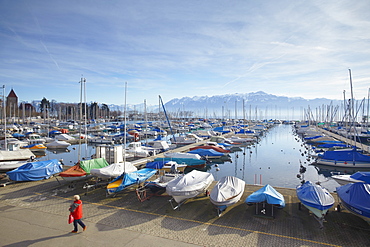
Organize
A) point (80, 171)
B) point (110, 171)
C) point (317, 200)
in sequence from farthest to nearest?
point (80, 171) → point (110, 171) → point (317, 200)

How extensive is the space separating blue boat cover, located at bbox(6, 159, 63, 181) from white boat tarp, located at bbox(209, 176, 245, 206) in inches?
562

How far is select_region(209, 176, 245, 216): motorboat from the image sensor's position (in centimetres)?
1227

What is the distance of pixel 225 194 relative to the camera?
41.7 ft

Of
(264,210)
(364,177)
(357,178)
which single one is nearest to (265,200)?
(264,210)

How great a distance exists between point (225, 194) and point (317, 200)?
14.9 feet

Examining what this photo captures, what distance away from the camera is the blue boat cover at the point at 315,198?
1134 centimetres

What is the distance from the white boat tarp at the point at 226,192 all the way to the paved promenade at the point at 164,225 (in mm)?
773

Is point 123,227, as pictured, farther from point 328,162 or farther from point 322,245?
point 328,162

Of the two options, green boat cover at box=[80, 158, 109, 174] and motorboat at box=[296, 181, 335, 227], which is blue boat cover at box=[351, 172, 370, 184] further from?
green boat cover at box=[80, 158, 109, 174]

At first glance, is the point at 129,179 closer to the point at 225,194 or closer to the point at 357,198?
the point at 225,194

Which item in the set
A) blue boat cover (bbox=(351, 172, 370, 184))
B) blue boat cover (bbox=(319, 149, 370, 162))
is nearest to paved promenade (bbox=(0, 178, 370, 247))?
blue boat cover (bbox=(351, 172, 370, 184))

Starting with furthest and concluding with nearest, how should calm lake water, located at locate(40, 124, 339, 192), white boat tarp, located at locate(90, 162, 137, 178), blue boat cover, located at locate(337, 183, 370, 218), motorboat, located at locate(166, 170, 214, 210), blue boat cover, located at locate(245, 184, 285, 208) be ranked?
calm lake water, located at locate(40, 124, 339, 192), white boat tarp, located at locate(90, 162, 137, 178), motorboat, located at locate(166, 170, 214, 210), blue boat cover, located at locate(245, 184, 285, 208), blue boat cover, located at locate(337, 183, 370, 218)

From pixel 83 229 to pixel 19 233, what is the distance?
2799 mm

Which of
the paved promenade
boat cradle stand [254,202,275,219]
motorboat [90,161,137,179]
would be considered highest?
motorboat [90,161,137,179]
